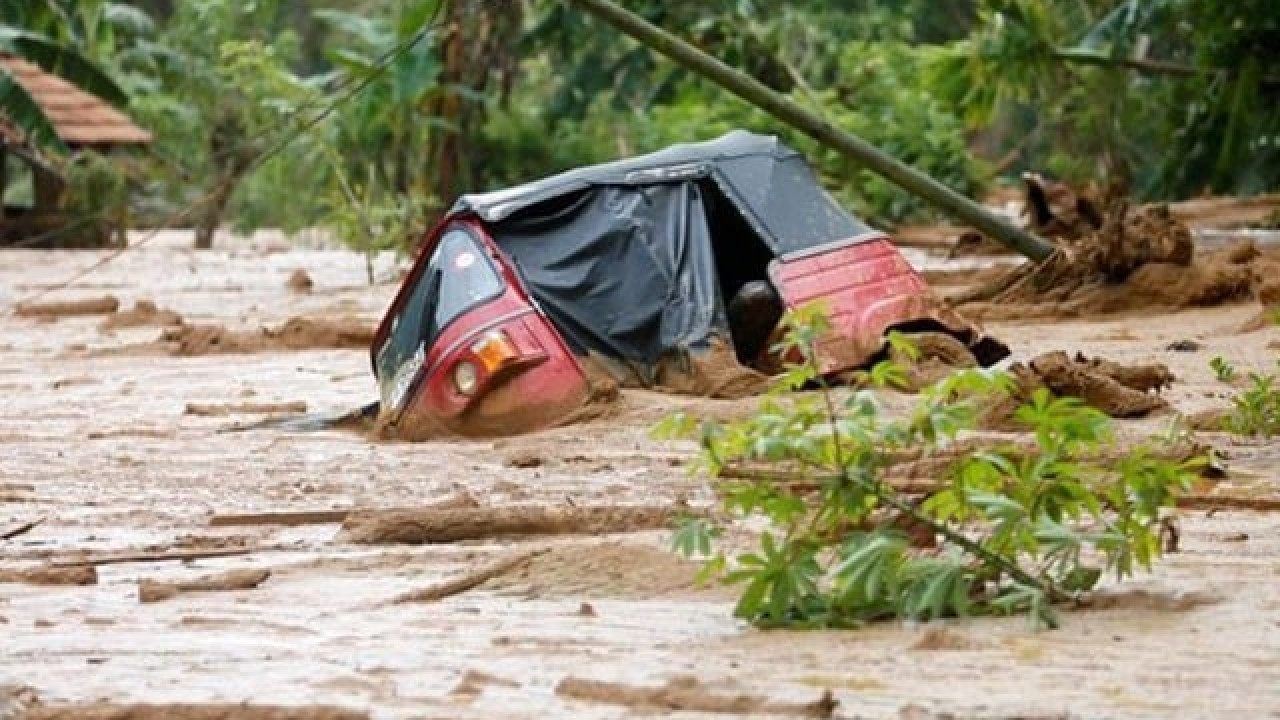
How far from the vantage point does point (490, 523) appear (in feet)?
23.3

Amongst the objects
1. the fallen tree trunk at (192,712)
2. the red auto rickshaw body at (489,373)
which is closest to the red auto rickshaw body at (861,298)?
the red auto rickshaw body at (489,373)

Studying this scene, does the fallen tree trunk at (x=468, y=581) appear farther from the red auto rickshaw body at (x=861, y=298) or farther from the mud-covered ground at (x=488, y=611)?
the red auto rickshaw body at (x=861, y=298)

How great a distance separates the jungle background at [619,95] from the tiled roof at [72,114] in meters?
0.56

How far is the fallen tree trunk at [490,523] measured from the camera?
7.06 m

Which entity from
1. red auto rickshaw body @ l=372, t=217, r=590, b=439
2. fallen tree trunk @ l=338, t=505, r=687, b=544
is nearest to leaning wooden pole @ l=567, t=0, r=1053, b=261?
red auto rickshaw body @ l=372, t=217, r=590, b=439

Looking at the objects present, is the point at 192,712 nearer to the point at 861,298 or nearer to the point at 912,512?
the point at 912,512

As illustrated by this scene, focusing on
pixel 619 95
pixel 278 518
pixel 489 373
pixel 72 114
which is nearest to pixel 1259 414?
pixel 489 373

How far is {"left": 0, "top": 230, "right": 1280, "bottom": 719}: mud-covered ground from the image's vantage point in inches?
189

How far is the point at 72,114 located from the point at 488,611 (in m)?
29.4

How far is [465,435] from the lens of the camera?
966 centimetres

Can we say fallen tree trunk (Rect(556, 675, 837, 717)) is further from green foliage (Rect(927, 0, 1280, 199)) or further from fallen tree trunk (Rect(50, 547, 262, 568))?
green foliage (Rect(927, 0, 1280, 199))

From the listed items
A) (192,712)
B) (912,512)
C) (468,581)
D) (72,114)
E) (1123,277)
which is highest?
(912,512)

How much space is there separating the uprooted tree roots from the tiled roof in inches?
807

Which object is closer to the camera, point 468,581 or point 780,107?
point 468,581
